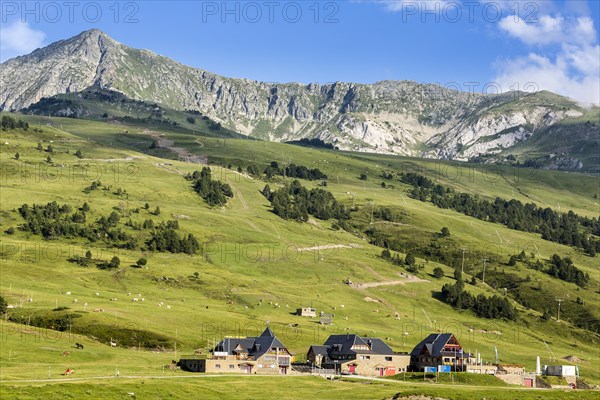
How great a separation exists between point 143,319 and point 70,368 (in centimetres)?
5582

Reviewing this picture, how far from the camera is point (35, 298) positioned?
609 ft

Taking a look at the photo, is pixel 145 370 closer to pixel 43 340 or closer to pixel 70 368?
pixel 70 368

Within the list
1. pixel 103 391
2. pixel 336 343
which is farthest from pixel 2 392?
pixel 336 343

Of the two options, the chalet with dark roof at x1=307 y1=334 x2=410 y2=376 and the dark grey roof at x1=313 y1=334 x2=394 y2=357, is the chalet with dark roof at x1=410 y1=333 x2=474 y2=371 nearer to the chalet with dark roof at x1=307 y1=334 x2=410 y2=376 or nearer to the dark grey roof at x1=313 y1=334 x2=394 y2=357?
the chalet with dark roof at x1=307 y1=334 x2=410 y2=376

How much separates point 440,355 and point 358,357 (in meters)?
15.9

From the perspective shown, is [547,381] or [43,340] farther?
[547,381]

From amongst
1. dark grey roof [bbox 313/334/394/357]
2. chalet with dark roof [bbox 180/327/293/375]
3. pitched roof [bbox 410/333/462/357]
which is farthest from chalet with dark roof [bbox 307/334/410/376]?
chalet with dark roof [bbox 180/327/293/375]

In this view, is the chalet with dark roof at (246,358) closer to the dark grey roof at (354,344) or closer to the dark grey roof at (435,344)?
the dark grey roof at (354,344)

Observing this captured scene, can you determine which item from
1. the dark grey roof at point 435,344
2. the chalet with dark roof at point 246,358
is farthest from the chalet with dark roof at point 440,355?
the chalet with dark roof at point 246,358

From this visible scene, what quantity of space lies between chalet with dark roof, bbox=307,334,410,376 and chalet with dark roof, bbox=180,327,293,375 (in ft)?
27.6

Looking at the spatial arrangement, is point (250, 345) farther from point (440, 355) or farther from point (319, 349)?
point (440, 355)

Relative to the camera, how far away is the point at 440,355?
15738 cm

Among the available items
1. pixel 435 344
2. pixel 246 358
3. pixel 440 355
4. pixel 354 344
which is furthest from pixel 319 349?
pixel 440 355

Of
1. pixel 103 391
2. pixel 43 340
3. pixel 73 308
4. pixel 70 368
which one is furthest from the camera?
pixel 73 308
